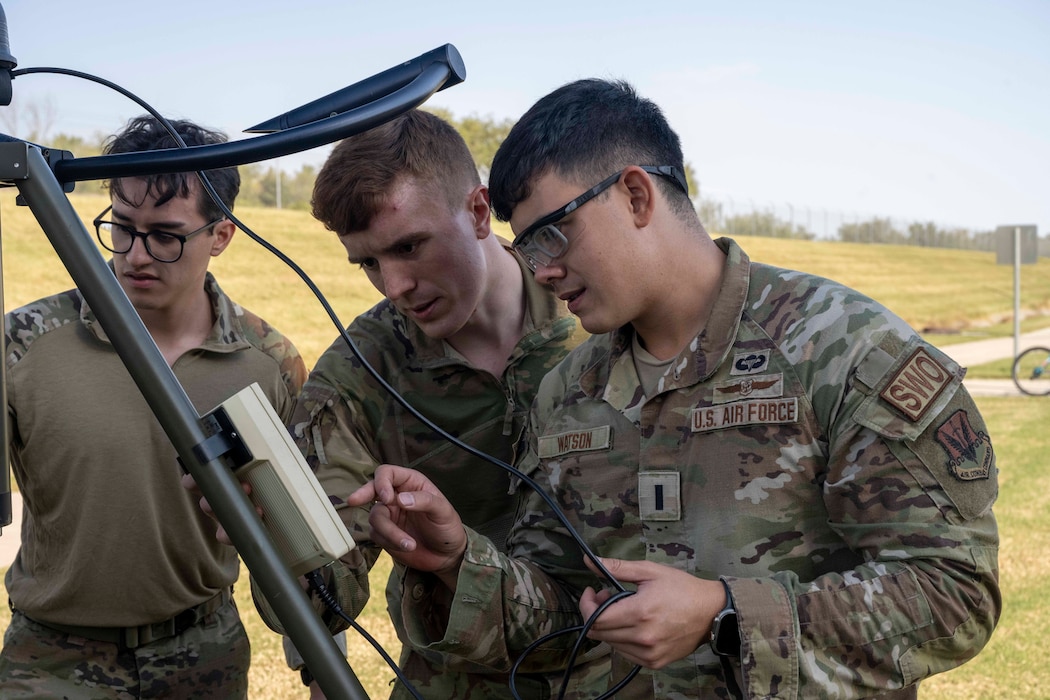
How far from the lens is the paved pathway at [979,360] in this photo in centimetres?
699

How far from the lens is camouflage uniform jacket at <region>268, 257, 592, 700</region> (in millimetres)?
2623

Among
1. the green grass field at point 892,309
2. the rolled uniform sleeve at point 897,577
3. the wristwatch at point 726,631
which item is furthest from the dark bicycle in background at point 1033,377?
the wristwatch at point 726,631

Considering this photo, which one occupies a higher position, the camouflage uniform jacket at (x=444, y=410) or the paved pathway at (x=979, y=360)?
the camouflage uniform jacket at (x=444, y=410)

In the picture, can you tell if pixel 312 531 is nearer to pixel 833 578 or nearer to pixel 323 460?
pixel 833 578

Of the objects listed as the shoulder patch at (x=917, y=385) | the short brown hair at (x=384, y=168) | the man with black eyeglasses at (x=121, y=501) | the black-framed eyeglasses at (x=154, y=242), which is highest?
the short brown hair at (x=384, y=168)

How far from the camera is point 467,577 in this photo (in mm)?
1984

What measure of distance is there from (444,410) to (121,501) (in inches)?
40.2

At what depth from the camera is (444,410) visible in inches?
Result: 106

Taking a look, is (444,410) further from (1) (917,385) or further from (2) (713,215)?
(2) (713,215)

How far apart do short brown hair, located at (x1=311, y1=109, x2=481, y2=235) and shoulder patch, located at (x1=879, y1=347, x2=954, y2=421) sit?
1.31 meters

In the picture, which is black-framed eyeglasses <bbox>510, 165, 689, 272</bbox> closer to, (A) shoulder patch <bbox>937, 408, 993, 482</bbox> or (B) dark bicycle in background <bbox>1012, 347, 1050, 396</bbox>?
(A) shoulder patch <bbox>937, 408, 993, 482</bbox>

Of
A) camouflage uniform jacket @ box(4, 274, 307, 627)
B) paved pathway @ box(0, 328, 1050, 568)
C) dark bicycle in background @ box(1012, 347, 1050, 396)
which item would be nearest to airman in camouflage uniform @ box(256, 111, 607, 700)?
camouflage uniform jacket @ box(4, 274, 307, 627)

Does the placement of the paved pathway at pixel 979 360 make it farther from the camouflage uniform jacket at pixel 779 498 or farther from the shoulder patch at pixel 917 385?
the shoulder patch at pixel 917 385

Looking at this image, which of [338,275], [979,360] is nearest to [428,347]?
[979,360]
